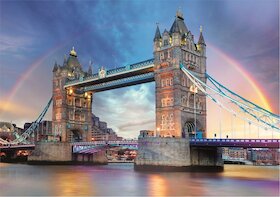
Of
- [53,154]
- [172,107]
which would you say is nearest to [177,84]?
[172,107]

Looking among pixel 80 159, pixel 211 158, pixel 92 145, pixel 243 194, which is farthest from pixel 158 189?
pixel 80 159

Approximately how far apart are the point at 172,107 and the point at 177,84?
3.58m

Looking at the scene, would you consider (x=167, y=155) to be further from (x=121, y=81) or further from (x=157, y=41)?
(x=121, y=81)

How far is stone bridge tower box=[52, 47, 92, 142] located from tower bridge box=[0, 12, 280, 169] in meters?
0.21

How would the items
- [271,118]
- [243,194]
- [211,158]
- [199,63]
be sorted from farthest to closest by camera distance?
1. [199,63]
2. [211,158]
3. [271,118]
4. [243,194]

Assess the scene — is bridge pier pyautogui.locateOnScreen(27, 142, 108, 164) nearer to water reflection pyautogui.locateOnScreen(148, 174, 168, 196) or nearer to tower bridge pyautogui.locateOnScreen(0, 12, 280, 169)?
tower bridge pyautogui.locateOnScreen(0, 12, 280, 169)

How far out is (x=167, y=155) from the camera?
5388 cm

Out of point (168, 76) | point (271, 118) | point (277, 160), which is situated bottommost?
point (277, 160)

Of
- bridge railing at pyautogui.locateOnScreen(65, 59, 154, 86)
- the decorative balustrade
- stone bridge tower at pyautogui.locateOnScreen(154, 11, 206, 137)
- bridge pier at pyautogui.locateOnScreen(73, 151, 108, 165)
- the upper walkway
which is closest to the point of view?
stone bridge tower at pyautogui.locateOnScreen(154, 11, 206, 137)

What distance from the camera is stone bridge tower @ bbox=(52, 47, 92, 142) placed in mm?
83625

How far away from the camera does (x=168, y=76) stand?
61719 millimetres

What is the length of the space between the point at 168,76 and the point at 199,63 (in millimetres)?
6929

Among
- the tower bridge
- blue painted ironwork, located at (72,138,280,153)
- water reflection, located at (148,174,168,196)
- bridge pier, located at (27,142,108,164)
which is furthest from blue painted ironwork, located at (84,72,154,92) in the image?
water reflection, located at (148,174,168,196)

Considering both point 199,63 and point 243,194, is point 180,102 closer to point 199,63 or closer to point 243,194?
point 199,63
